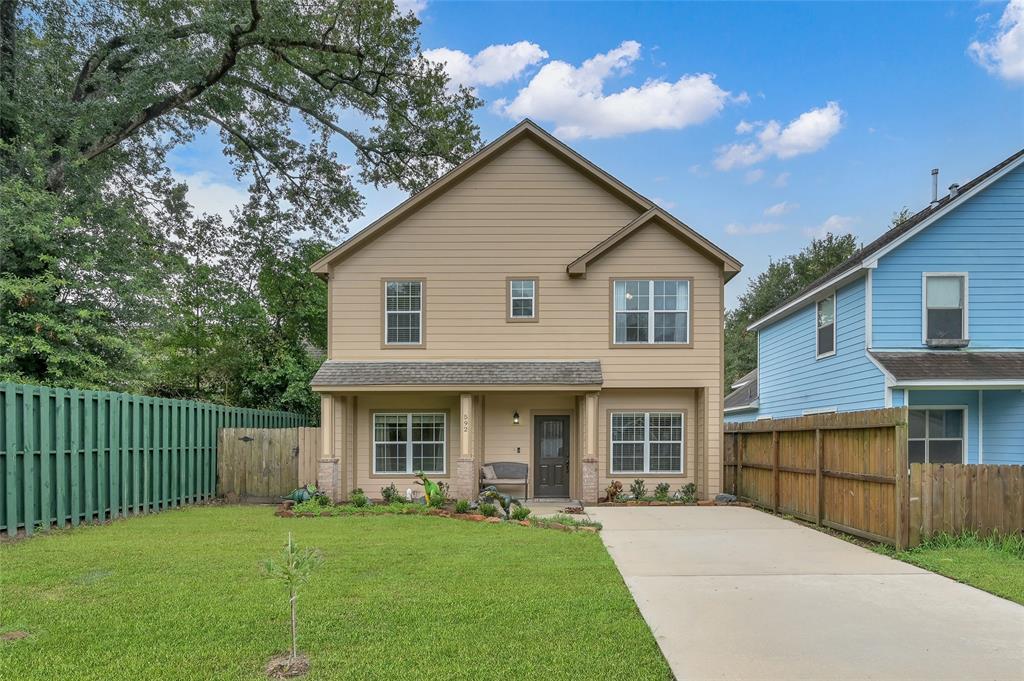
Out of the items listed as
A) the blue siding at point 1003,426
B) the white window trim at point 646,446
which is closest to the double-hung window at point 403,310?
the white window trim at point 646,446

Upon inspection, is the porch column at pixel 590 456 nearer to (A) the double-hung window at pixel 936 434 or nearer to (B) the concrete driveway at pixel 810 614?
(B) the concrete driveway at pixel 810 614

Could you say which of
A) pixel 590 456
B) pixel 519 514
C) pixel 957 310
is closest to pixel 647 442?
pixel 590 456

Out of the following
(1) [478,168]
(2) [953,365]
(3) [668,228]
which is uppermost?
(1) [478,168]

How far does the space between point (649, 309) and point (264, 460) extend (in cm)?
1001

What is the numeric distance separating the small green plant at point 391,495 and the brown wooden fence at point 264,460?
1866mm

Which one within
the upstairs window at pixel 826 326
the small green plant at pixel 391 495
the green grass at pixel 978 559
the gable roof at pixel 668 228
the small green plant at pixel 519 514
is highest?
the gable roof at pixel 668 228

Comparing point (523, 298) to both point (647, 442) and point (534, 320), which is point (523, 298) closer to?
point (534, 320)

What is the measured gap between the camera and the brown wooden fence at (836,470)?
821 centimetres

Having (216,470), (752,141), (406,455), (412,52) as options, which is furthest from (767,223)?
(216,470)

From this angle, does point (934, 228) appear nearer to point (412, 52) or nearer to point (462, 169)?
point (462, 169)

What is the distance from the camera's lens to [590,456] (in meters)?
13.6

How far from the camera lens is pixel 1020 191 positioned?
13422mm

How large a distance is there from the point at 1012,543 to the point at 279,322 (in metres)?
21.8

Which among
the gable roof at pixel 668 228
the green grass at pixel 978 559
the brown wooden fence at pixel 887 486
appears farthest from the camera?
the gable roof at pixel 668 228
